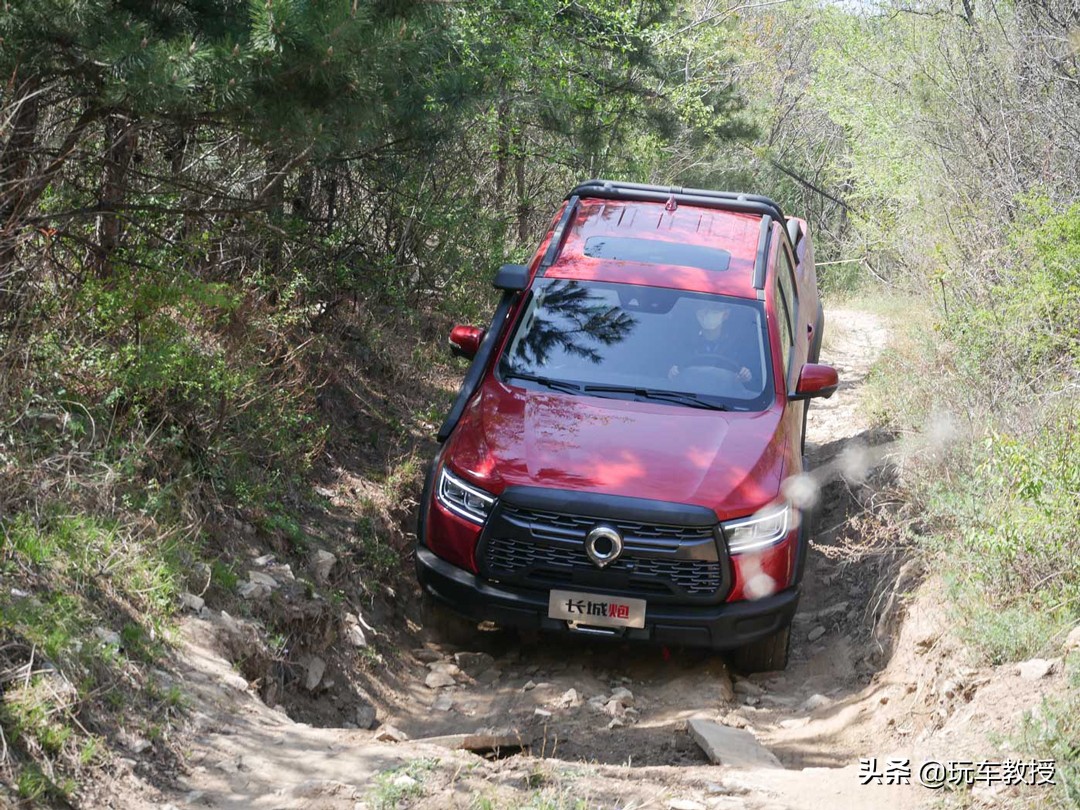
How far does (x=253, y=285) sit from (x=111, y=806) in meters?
5.13

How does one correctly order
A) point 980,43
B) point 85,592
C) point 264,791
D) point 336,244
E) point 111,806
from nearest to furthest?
point 111,806 < point 264,791 < point 85,592 < point 336,244 < point 980,43

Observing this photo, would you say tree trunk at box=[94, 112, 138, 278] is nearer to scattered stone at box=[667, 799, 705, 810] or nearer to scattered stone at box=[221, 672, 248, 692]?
scattered stone at box=[221, 672, 248, 692]

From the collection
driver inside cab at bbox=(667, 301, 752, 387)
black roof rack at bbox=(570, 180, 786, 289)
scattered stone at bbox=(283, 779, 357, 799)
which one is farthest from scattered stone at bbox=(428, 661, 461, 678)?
black roof rack at bbox=(570, 180, 786, 289)

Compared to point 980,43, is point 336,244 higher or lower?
lower

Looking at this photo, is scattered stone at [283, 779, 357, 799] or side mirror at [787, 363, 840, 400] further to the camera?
side mirror at [787, 363, 840, 400]

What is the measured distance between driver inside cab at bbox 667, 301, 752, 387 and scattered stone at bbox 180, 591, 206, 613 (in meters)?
2.98

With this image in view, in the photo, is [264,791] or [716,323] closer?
[264,791]

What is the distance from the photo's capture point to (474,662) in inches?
259

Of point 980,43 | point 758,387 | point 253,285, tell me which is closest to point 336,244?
point 253,285

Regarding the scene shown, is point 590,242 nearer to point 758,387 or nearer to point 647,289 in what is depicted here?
point 647,289

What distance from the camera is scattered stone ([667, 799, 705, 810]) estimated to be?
408 centimetres

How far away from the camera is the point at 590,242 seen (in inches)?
303

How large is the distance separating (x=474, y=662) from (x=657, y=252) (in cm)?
295

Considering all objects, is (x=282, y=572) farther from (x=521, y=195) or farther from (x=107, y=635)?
(x=521, y=195)
